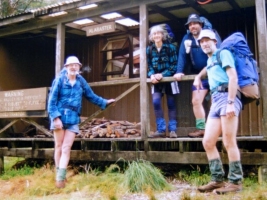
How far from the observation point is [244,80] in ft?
14.5

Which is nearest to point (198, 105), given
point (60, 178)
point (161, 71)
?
point (161, 71)

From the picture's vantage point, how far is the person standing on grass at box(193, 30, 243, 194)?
4.21m

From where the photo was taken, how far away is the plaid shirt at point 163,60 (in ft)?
20.2

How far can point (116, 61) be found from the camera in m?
10.0

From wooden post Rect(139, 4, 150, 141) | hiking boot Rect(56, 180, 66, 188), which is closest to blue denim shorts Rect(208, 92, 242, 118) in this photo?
wooden post Rect(139, 4, 150, 141)

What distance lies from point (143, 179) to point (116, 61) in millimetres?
5384

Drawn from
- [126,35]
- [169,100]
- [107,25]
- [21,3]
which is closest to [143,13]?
[107,25]

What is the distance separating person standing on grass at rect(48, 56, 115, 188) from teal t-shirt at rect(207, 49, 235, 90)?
240 centimetres

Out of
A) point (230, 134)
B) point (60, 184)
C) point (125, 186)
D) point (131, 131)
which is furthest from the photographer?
point (131, 131)

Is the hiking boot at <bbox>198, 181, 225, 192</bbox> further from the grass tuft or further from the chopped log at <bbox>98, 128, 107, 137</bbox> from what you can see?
the chopped log at <bbox>98, 128, 107, 137</bbox>

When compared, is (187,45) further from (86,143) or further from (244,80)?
(86,143)

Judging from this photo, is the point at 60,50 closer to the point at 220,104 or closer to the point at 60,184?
the point at 60,184

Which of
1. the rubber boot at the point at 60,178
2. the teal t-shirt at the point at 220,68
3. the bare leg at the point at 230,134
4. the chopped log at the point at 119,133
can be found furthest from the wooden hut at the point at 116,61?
the rubber boot at the point at 60,178

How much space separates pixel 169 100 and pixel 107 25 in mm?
2334
